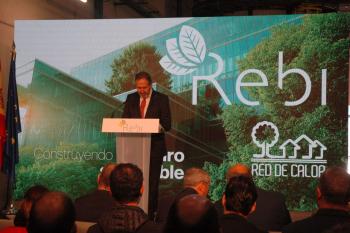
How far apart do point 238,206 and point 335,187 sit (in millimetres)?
483

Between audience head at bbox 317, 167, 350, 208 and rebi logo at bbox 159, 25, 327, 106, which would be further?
rebi logo at bbox 159, 25, 327, 106

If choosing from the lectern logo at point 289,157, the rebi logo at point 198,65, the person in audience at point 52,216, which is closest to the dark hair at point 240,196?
the person in audience at point 52,216

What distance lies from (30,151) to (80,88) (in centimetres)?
108

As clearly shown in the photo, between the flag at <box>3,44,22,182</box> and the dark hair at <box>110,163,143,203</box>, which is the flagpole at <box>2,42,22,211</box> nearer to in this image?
the flag at <box>3,44,22,182</box>

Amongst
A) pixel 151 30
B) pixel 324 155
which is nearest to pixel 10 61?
pixel 151 30

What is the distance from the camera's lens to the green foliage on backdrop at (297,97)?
6898 mm

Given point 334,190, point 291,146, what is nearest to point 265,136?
point 291,146

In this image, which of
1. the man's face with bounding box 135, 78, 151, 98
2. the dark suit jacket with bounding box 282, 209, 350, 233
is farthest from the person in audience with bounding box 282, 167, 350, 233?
the man's face with bounding box 135, 78, 151, 98

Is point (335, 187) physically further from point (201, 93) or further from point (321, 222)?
point (201, 93)

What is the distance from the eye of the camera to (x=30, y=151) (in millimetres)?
7672

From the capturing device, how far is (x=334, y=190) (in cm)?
272

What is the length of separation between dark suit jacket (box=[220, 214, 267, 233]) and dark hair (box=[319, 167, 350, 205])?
41cm

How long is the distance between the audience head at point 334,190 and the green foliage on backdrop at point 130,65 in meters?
4.96

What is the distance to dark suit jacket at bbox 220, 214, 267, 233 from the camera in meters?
2.57
